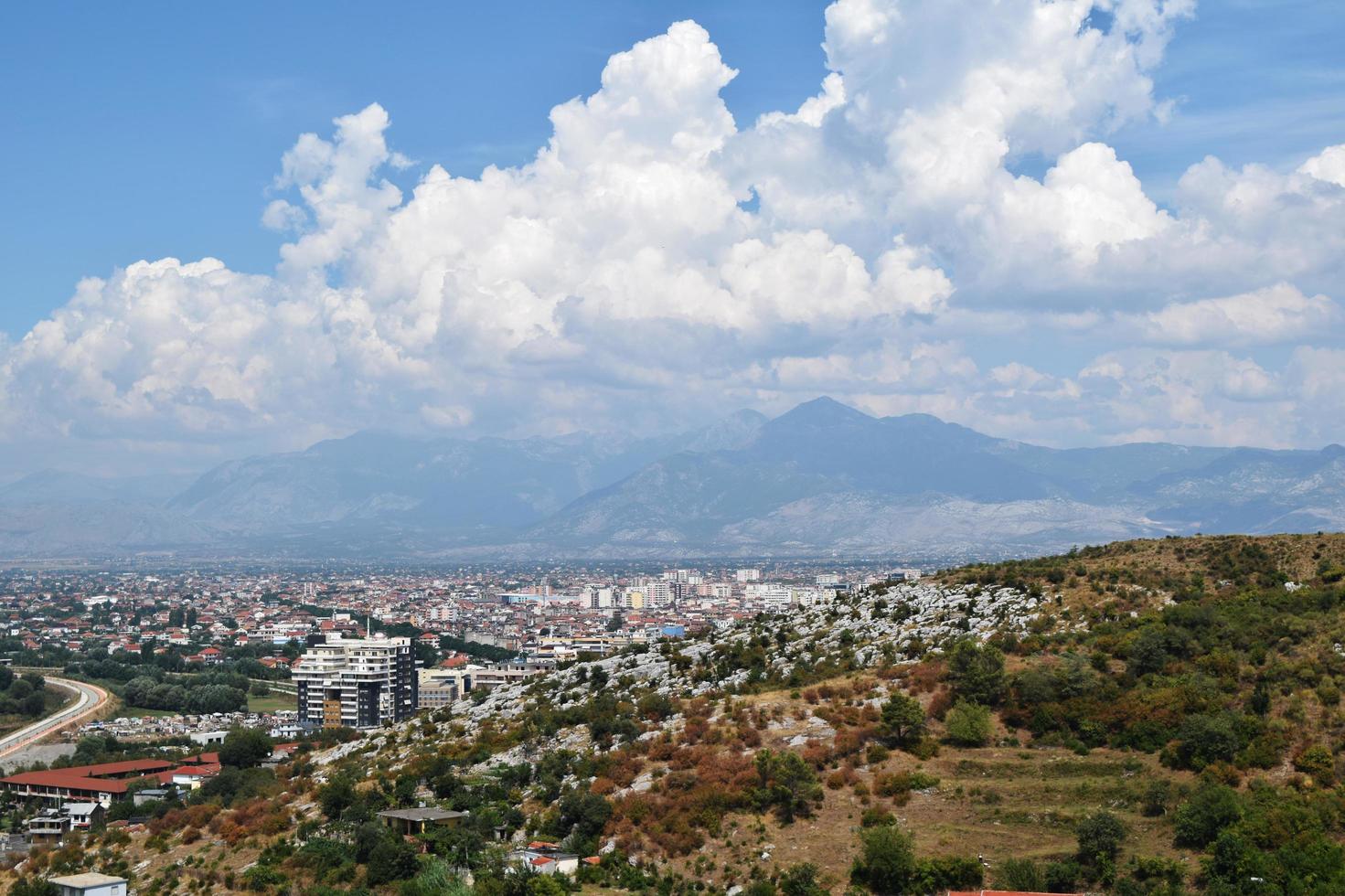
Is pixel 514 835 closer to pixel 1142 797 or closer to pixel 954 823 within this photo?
pixel 954 823

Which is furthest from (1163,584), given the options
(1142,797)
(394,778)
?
(394,778)

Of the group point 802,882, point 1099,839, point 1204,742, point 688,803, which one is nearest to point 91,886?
point 688,803

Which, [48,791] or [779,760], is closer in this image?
[779,760]

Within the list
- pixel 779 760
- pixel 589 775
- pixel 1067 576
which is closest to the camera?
pixel 779 760

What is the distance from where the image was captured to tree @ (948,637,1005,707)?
35156 millimetres

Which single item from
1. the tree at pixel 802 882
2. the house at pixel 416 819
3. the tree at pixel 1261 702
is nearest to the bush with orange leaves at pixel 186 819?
the house at pixel 416 819

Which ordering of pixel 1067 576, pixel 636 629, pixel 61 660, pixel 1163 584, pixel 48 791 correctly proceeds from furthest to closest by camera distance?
pixel 636 629 < pixel 61 660 < pixel 48 791 < pixel 1067 576 < pixel 1163 584

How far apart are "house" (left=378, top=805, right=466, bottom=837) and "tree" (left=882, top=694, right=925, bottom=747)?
11.1 m

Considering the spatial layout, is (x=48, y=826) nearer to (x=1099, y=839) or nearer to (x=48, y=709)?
(x=1099, y=839)

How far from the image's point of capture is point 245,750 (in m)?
52.8

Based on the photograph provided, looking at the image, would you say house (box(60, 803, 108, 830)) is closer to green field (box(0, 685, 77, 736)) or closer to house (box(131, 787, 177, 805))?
house (box(131, 787, 177, 805))

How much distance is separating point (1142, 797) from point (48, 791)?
51.1 metres

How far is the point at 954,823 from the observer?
96.7 ft

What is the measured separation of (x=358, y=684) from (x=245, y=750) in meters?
42.3
